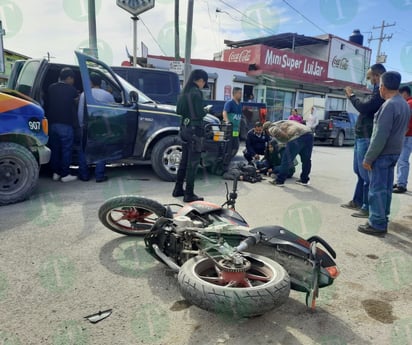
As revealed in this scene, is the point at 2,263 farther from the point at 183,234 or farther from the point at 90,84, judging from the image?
the point at 90,84

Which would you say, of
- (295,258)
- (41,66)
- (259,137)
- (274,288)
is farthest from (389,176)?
(41,66)

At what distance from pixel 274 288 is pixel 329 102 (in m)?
28.5

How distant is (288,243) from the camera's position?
253 centimetres

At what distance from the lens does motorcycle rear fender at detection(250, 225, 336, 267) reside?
2.50 metres

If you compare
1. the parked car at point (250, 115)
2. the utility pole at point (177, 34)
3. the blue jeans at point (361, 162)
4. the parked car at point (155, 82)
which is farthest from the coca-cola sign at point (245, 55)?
the blue jeans at point (361, 162)

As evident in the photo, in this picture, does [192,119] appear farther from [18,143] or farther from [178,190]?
[18,143]

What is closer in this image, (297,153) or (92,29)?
(297,153)

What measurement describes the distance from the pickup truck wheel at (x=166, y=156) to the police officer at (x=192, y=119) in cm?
132

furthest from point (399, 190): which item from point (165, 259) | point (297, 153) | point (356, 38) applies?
point (356, 38)

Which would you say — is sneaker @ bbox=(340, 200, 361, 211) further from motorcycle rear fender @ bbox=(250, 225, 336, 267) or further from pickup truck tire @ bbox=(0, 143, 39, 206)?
pickup truck tire @ bbox=(0, 143, 39, 206)

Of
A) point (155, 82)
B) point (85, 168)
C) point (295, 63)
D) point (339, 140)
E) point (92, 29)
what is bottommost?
point (339, 140)

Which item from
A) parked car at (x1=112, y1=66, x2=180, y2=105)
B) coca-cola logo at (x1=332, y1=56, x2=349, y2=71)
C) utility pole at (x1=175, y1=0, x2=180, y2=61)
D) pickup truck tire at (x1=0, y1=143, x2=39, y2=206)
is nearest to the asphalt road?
pickup truck tire at (x1=0, y1=143, x2=39, y2=206)

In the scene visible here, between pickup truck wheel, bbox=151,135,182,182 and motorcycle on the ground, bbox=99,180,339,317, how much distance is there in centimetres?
342

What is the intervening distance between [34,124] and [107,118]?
4.41ft
